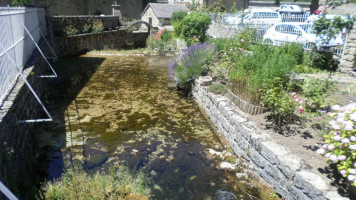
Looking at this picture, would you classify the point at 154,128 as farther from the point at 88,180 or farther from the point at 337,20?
the point at 337,20

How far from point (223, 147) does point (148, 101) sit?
317 centimetres

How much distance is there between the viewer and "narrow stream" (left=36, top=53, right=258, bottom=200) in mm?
4191

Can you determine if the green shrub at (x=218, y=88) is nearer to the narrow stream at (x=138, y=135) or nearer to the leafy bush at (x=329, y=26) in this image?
the narrow stream at (x=138, y=135)

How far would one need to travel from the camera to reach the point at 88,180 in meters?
3.47

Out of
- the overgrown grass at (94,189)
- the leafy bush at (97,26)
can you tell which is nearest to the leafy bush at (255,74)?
the overgrown grass at (94,189)

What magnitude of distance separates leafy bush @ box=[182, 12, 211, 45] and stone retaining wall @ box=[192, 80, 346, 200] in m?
5.75

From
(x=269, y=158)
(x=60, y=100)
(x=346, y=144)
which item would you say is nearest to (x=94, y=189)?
(x=269, y=158)

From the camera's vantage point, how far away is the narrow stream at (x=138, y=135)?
13.8 ft

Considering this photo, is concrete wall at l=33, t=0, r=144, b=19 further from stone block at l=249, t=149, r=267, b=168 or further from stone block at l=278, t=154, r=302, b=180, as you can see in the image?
stone block at l=278, t=154, r=302, b=180

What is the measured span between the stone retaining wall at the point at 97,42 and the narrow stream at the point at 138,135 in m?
3.94

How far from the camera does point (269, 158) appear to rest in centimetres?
390

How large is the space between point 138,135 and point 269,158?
291 cm

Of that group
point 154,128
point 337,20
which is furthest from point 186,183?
point 337,20

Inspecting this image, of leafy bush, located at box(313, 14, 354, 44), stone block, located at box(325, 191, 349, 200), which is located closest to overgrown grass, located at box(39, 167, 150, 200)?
stone block, located at box(325, 191, 349, 200)
